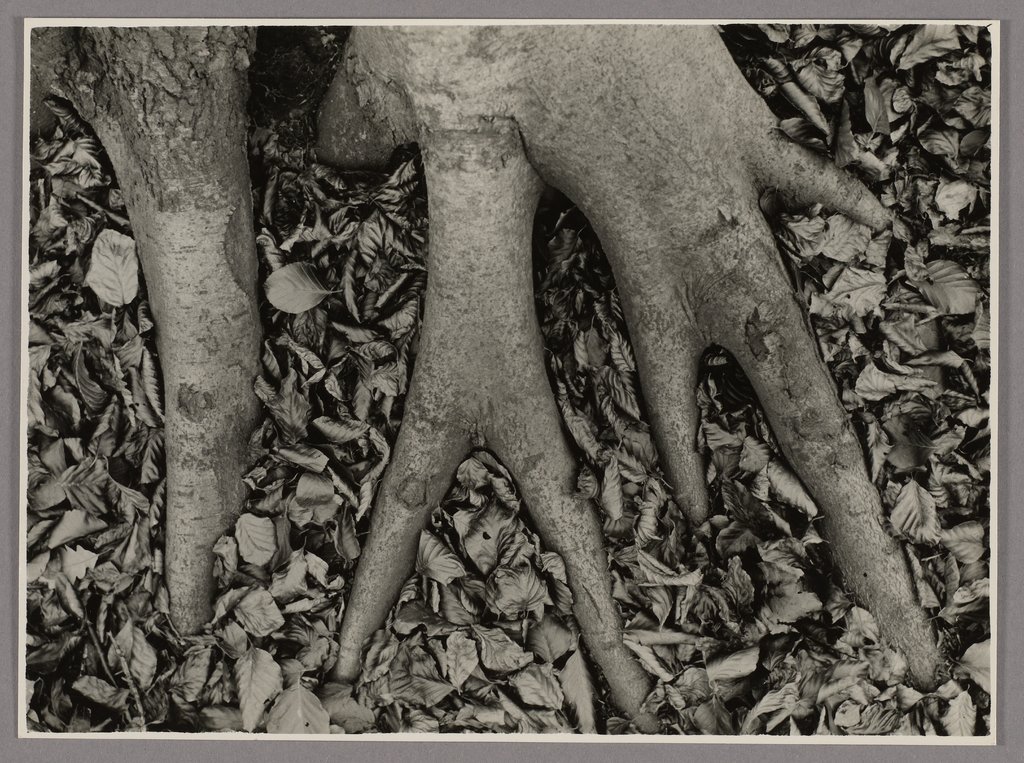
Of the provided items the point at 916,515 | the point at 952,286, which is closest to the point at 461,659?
the point at 916,515

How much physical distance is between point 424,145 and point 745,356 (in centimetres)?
65

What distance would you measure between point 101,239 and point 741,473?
45.9 inches

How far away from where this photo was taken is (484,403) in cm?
152

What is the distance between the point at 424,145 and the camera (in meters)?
1.39

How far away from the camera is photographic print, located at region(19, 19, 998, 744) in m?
1.41

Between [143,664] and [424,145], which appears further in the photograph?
[143,664]

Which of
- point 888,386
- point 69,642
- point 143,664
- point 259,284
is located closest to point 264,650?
point 143,664

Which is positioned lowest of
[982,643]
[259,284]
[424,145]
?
[982,643]

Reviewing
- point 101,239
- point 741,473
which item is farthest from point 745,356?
point 101,239

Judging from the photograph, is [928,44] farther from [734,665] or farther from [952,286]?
[734,665]

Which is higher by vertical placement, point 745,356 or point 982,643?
point 745,356

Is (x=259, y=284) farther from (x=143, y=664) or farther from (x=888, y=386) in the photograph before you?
(x=888, y=386)

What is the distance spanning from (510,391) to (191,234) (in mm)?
591

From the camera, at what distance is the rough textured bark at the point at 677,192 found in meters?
1.34
